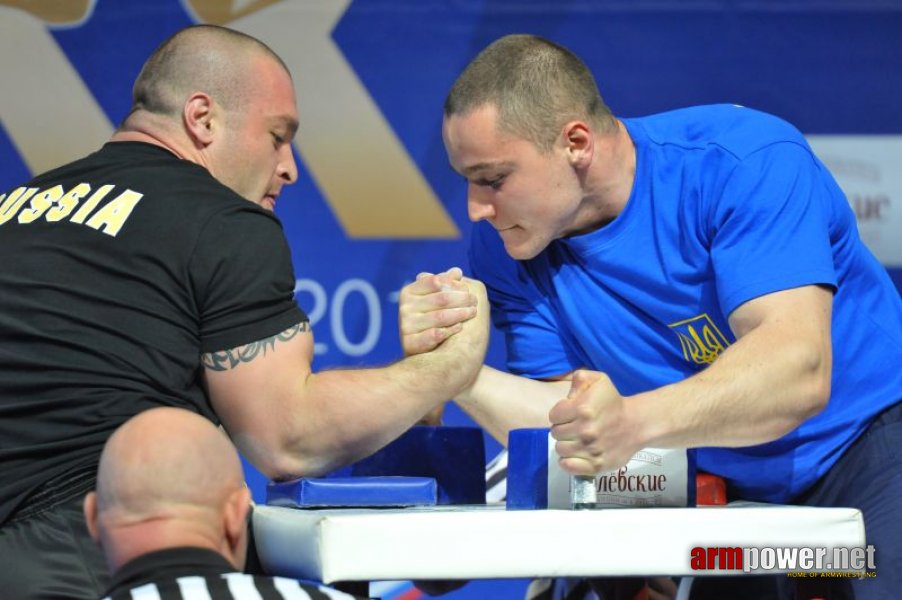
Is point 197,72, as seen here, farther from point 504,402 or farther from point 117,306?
point 504,402

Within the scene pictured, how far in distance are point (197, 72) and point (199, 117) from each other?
10 cm

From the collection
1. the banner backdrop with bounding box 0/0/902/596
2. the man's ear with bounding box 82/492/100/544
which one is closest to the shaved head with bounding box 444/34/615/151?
the banner backdrop with bounding box 0/0/902/596

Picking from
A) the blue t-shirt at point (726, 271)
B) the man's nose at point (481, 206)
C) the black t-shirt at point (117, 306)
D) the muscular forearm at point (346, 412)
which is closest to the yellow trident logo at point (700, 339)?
the blue t-shirt at point (726, 271)

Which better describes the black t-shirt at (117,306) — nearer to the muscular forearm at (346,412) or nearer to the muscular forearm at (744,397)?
the muscular forearm at (346,412)

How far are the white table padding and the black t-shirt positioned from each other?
0.48 metres

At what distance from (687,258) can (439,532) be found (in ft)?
A: 3.09

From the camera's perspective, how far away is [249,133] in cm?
235

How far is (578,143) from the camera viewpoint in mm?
2395

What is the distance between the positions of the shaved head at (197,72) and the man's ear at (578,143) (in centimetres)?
55

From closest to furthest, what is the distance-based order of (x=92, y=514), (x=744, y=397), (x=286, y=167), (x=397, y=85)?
(x=92, y=514) → (x=744, y=397) → (x=286, y=167) → (x=397, y=85)

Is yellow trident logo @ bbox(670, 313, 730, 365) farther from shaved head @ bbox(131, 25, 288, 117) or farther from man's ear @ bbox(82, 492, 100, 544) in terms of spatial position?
man's ear @ bbox(82, 492, 100, 544)

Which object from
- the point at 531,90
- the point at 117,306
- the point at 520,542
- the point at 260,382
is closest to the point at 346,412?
the point at 260,382

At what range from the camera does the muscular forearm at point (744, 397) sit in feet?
6.07

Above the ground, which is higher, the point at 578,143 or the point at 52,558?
the point at 578,143
